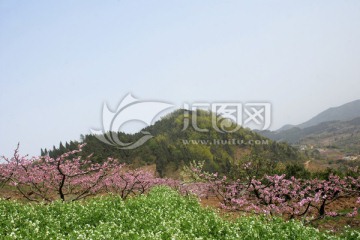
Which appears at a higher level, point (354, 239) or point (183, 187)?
point (354, 239)

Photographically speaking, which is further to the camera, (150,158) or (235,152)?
(235,152)

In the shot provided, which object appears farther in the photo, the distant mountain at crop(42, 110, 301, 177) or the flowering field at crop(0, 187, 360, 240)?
the distant mountain at crop(42, 110, 301, 177)

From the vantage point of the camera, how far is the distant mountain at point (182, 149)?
70.8 meters

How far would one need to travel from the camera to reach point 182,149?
248 feet

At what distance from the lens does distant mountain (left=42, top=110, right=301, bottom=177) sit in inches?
2785

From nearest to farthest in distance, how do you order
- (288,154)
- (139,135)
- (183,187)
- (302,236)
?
(302,236)
(183,187)
(288,154)
(139,135)

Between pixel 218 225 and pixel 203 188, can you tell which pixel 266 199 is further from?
pixel 203 188

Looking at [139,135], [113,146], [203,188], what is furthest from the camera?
[139,135]

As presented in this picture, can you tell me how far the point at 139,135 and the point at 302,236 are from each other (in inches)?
3404

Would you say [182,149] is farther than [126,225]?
Result: Yes

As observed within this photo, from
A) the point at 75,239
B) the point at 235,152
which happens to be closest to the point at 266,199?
Answer: the point at 75,239

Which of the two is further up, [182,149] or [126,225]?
[126,225]

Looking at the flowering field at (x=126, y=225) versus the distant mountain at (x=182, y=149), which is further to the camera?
the distant mountain at (x=182, y=149)

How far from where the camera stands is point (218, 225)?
41.9 feet
